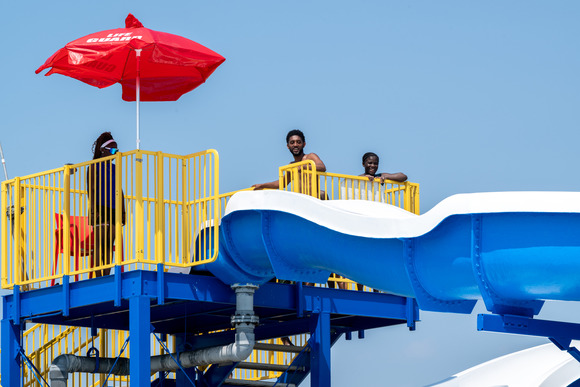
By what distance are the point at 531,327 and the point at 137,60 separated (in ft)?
30.2

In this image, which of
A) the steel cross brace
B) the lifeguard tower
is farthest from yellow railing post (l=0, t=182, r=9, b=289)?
the steel cross brace

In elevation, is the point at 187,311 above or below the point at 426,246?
below

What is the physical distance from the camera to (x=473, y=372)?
33531 millimetres

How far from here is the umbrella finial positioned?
2691 centimetres

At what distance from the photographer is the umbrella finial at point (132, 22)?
26906 millimetres

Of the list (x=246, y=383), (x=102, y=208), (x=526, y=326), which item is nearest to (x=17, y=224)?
(x=102, y=208)

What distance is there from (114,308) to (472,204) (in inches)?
395

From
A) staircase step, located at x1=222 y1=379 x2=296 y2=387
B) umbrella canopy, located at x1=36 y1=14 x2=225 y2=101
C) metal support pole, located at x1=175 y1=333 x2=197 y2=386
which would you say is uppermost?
umbrella canopy, located at x1=36 y1=14 x2=225 y2=101

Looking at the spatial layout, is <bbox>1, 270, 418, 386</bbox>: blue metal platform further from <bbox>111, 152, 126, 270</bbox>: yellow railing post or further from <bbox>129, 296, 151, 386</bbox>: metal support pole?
<bbox>111, 152, 126, 270</bbox>: yellow railing post

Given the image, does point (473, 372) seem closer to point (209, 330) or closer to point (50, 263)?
point (209, 330)

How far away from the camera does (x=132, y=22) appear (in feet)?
88.4

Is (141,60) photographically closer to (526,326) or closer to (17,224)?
(17,224)

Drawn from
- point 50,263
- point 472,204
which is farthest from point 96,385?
point 472,204

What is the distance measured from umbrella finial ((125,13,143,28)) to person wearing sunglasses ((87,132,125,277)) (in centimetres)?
261
